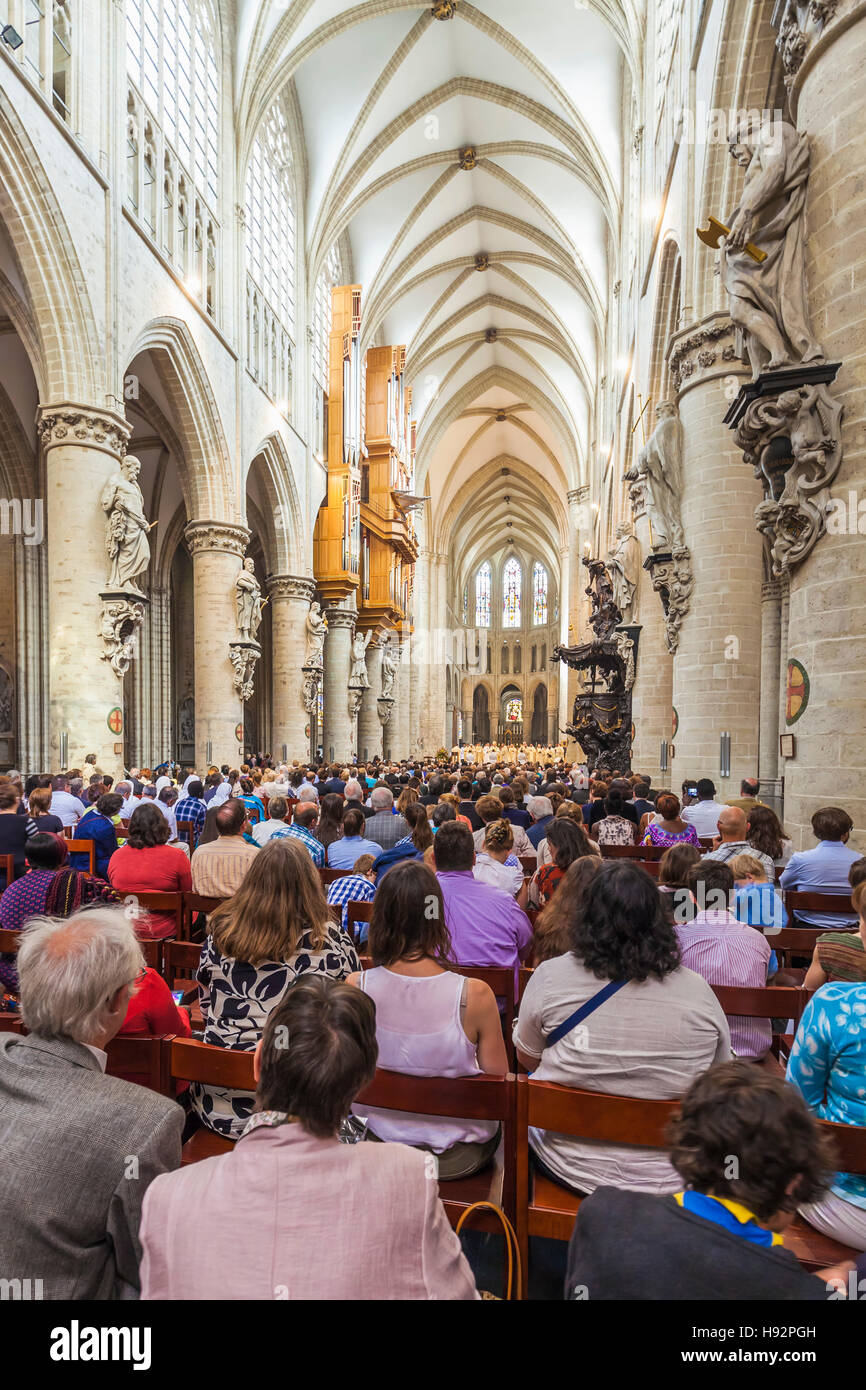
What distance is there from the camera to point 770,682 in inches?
528

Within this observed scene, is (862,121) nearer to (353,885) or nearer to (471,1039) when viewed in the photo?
(353,885)

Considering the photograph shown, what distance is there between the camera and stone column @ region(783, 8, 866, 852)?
551 centimetres

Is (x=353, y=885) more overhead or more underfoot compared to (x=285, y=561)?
more underfoot

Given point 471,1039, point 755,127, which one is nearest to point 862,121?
point 755,127

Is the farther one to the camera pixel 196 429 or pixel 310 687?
pixel 310 687

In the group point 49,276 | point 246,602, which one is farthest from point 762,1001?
point 246,602

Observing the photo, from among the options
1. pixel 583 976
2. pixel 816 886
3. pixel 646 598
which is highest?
pixel 646 598

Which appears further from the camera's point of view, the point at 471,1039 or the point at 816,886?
the point at 816,886

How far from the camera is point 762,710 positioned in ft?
44.3

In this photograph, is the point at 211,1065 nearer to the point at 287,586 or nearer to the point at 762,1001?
the point at 762,1001

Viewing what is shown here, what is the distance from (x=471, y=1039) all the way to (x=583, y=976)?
1.44 feet

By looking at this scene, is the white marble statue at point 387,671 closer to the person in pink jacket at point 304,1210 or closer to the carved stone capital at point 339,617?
the carved stone capital at point 339,617

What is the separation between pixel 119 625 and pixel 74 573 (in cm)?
94

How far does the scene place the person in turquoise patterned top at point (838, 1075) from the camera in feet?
6.88
